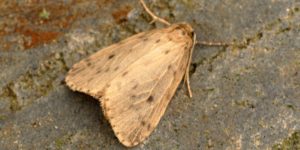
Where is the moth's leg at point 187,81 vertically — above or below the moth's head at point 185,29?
below

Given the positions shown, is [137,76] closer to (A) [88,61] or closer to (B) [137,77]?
(B) [137,77]

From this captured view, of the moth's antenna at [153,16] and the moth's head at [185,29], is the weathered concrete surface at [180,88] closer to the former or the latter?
the moth's antenna at [153,16]

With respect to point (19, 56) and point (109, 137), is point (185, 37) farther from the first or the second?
point (19, 56)

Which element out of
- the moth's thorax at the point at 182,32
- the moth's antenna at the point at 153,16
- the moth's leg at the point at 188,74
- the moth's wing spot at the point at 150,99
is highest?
the moth's thorax at the point at 182,32

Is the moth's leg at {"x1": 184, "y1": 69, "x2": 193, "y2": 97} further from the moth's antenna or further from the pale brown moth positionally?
the moth's antenna

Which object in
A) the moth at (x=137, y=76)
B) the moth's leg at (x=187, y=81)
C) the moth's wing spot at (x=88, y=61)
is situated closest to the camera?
the moth at (x=137, y=76)

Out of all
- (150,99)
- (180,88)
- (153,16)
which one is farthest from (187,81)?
(153,16)

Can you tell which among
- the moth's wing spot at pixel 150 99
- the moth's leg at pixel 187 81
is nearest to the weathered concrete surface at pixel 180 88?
the moth's leg at pixel 187 81
